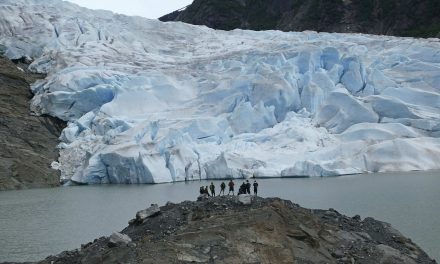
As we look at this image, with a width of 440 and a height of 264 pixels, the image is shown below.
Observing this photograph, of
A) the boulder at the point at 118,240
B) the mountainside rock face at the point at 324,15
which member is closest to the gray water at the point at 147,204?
the boulder at the point at 118,240

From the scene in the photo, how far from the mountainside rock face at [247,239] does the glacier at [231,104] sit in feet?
47.3

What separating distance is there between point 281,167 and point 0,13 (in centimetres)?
1923

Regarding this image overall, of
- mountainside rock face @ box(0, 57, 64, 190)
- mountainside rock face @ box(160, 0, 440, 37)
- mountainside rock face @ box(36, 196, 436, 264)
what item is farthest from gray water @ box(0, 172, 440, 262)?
mountainside rock face @ box(160, 0, 440, 37)

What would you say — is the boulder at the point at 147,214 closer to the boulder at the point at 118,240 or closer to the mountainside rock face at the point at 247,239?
the mountainside rock face at the point at 247,239

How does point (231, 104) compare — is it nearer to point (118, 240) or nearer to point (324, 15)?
point (118, 240)

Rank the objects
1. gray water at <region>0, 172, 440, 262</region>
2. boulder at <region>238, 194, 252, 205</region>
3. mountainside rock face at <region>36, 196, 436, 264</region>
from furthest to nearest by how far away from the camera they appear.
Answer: gray water at <region>0, 172, 440, 262</region>, boulder at <region>238, 194, 252, 205</region>, mountainside rock face at <region>36, 196, 436, 264</region>

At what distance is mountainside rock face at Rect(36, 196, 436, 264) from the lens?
6387mm

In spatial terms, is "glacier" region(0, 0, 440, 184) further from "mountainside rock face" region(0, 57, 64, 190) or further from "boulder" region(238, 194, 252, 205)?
"boulder" region(238, 194, 252, 205)

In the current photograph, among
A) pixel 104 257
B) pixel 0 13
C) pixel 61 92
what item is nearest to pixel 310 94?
pixel 61 92

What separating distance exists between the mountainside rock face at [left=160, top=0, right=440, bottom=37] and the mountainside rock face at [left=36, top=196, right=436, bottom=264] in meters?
43.2

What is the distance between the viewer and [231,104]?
86.3 ft

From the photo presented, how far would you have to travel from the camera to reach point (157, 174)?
22.8 meters

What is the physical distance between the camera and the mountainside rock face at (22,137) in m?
24.1

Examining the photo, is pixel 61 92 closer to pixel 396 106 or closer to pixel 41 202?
pixel 41 202
